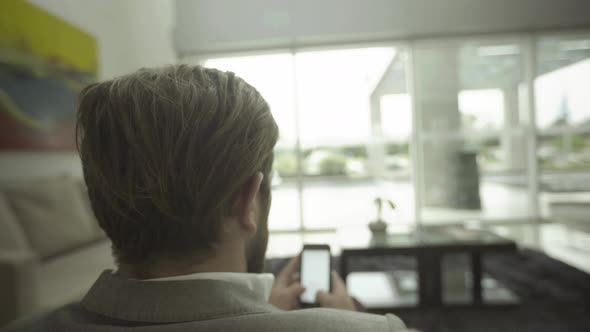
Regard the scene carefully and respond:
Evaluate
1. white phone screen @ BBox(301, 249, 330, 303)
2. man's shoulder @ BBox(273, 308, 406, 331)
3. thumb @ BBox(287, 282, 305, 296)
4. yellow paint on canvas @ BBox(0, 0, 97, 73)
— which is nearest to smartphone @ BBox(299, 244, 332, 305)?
white phone screen @ BBox(301, 249, 330, 303)

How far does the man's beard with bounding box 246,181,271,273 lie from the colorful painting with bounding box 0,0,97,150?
249 centimetres

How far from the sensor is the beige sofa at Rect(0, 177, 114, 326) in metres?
1.47

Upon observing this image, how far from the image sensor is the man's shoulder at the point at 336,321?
1.27ft

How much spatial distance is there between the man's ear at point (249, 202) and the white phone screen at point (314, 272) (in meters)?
0.43

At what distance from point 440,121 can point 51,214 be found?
4400 mm

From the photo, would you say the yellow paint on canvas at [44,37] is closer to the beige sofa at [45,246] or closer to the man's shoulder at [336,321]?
the beige sofa at [45,246]

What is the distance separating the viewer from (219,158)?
0.45 m

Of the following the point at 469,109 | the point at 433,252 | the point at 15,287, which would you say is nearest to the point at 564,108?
the point at 469,109

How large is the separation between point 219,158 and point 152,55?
4540 mm

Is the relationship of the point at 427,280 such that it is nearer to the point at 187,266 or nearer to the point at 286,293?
the point at 286,293

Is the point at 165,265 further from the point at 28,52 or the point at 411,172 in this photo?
the point at 411,172

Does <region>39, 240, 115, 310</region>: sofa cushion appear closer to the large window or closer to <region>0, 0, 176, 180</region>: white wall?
<region>0, 0, 176, 180</region>: white wall

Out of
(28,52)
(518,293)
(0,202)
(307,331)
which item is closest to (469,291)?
(518,293)

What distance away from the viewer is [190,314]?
0.41 m
